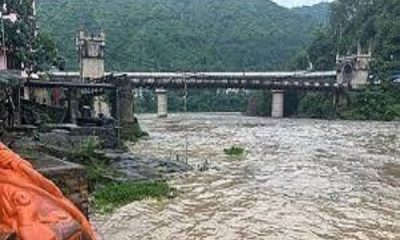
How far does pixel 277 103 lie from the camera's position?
81750 millimetres

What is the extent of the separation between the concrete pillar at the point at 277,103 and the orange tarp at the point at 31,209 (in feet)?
248

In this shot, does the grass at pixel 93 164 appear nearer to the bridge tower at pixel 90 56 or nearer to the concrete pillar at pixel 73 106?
the concrete pillar at pixel 73 106

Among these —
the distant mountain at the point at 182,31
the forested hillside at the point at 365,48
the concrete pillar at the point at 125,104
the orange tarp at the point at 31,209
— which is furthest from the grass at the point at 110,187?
the distant mountain at the point at 182,31

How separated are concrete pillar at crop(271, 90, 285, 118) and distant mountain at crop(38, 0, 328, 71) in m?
26.3

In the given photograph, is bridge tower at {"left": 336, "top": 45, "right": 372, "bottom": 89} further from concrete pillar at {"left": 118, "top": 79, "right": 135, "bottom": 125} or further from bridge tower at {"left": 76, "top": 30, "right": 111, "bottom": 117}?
concrete pillar at {"left": 118, "top": 79, "right": 135, "bottom": 125}

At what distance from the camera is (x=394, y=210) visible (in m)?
14.6

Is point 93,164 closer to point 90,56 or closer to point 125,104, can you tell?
point 125,104

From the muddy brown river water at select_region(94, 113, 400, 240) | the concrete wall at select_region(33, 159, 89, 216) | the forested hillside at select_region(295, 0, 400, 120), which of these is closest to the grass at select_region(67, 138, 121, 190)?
the muddy brown river water at select_region(94, 113, 400, 240)

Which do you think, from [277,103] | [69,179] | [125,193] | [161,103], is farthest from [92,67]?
[69,179]

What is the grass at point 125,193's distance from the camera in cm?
1441

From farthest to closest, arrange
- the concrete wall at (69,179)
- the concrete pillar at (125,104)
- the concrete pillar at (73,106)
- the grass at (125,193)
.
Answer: the concrete pillar at (125,104) < the concrete pillar at (73,106) < the grass at (125,193) < the concrete wall at (69,179)

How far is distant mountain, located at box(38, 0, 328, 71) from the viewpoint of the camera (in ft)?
353

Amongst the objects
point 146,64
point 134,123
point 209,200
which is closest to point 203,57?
point 146,64

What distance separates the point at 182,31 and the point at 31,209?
116124 millimetres
